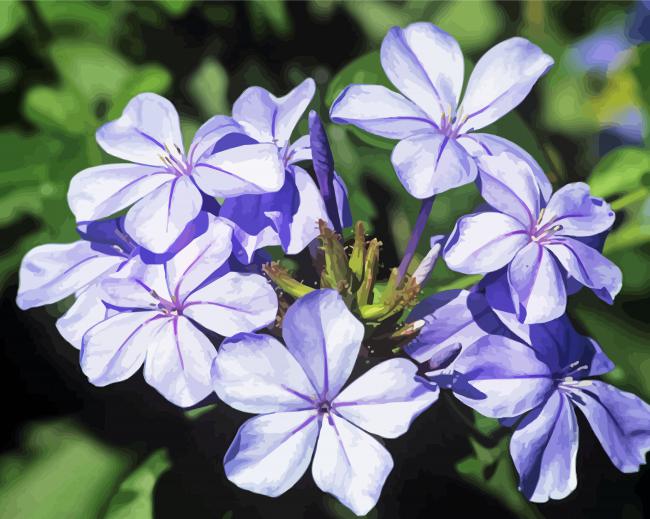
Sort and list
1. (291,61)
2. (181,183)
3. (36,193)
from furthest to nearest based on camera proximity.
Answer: (291,61)
(36,193)
(181,183)

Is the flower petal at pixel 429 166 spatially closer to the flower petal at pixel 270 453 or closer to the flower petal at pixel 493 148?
the flower petal at pixel 493 148

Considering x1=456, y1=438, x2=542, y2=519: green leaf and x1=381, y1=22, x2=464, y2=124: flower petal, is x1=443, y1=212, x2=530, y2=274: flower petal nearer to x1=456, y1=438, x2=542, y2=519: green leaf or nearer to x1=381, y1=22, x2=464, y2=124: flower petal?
x1=381, y1=22, x2=464, y2=124: flower petal

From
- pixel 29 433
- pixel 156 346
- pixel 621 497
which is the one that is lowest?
pixel 621 497

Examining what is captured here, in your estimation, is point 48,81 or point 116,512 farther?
point 48,81

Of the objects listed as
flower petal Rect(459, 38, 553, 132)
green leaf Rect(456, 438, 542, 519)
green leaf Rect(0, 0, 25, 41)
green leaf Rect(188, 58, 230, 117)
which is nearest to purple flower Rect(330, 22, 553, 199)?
flower petal Rect(459, 38, 553, 132)

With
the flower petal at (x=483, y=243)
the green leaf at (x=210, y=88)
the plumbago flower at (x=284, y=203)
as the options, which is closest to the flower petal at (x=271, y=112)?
the plumbago flower at (x=284, y=203)

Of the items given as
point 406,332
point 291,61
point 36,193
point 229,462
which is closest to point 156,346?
point 229,462

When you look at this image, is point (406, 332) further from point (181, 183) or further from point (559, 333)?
point (181, 183)

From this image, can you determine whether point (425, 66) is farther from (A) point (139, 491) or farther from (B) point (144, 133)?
(A) point (139, 491)
